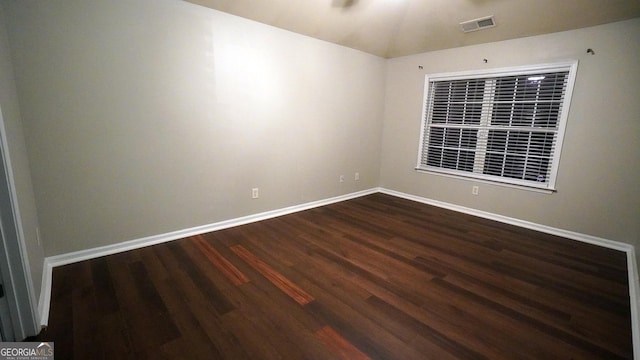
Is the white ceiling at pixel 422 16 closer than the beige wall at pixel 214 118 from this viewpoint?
No

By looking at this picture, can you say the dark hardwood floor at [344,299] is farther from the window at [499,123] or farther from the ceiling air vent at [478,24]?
the ceiling air vent at [478,24]

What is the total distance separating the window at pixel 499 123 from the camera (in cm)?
331

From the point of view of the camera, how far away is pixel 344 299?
6.67ft

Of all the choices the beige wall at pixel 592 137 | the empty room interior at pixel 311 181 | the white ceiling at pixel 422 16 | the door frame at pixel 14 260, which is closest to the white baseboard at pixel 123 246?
the empty room interior at pixel 311 181

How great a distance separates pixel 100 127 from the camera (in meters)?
2.40

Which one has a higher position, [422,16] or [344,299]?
[422,16]

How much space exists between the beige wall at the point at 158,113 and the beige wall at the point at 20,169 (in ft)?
0.49

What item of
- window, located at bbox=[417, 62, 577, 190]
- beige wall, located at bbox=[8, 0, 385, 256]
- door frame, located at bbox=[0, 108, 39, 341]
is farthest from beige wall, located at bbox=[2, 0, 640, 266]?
door frame, located at bbox=[0, 108, 39, 341]

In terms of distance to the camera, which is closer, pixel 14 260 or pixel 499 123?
pixel 14 260

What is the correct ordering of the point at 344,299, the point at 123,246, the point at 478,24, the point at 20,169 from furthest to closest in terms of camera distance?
1. the point at 478,24
2. the point at 123,246
3. the point at 344,299
4. the point at 20,169

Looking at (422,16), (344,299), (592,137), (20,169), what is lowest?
(344,299)

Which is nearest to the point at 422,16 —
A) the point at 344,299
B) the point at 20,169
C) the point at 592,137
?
the point at 592,137

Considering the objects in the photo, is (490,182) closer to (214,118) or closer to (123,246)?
(214,118)

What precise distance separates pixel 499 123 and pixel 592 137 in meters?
0.96
